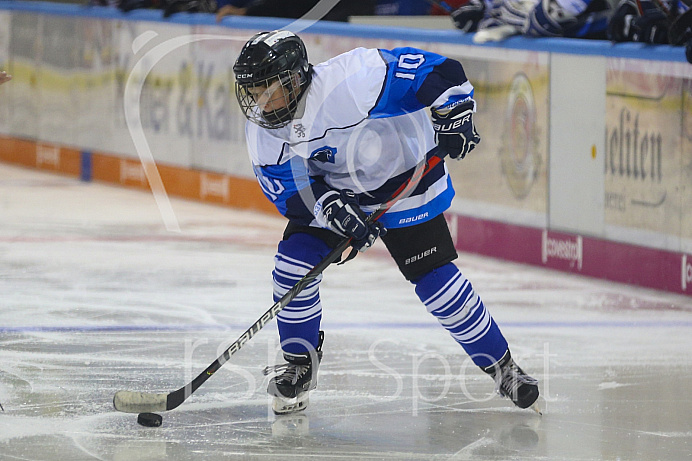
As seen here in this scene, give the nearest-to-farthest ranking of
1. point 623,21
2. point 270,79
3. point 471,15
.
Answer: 1. point 270,79
2. point 623,21
3. point 471,15

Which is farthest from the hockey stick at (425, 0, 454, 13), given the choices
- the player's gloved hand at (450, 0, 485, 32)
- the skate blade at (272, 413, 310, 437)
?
the skate blade at (272, 413, 310, 437)

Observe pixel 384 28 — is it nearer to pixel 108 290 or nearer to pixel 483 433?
pixel 108 290

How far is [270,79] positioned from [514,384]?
117cm

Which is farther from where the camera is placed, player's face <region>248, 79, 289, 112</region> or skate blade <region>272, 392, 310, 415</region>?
skate blade <region>272, 392, 310, 415</region>

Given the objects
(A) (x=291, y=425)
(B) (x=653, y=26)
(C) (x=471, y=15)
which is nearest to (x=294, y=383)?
(A) (x=291, y=425)

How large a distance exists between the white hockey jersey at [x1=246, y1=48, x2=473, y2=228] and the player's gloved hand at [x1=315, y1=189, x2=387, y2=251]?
54 millimetres

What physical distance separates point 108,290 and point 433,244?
235 cm

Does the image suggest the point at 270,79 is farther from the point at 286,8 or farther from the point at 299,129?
the point at 286,8

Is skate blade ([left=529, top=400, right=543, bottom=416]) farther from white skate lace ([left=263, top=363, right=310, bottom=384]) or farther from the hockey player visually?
white skate lace ([left=263, top=363, right=310, bottom=384])

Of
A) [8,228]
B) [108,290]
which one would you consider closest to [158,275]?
[108,290]

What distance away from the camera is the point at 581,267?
6.10m

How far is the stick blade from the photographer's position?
3.63 meters

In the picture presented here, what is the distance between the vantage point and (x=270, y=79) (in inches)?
138

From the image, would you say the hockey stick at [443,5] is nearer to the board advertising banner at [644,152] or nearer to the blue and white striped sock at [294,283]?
the board advertising banner at [644,152]
